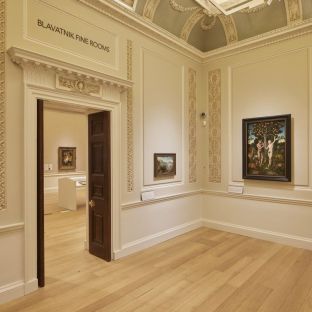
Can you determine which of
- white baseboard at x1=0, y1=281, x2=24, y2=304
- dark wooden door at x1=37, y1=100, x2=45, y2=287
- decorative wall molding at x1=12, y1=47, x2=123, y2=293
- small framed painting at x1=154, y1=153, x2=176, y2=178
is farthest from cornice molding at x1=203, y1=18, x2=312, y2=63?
white baseboard at x1=0, y1=281, x2=24, y2=304

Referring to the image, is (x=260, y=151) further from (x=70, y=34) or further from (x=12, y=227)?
(x=12, y=227)

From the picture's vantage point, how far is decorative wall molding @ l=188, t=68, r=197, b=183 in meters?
5.91

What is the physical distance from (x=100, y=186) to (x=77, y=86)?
5.40 feet

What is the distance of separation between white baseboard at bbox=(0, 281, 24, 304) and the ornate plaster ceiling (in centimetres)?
427

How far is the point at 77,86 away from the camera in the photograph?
3768 millimetres

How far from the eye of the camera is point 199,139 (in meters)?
6.20

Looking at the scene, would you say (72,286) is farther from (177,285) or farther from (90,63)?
(90,63)

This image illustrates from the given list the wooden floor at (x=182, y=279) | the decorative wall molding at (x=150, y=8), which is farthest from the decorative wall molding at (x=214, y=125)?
the decorative wall molding at (x=150, y=8)

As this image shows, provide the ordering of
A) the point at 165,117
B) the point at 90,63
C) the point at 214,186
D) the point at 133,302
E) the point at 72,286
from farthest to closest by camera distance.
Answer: the point at 214,186 < the point at 165,117 < the point at 90,63 < the point at 72,286 < the point at 133,302

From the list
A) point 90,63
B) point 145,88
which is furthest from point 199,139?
point 90,63

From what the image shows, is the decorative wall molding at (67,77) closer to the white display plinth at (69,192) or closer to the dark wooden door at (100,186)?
the dark wooden door at (100,186)

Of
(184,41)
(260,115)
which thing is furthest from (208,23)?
(260,115)

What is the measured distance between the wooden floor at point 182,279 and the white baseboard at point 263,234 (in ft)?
0.65

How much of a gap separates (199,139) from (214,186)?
1.14m
